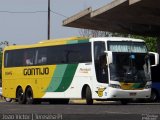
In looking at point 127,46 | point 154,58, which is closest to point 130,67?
point 127,46

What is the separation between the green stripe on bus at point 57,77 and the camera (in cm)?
3158

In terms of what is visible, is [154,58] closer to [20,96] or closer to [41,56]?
[41,56]

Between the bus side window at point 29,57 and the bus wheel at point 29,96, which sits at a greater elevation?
the bus side window at point 29,57

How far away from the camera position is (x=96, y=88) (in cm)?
2964

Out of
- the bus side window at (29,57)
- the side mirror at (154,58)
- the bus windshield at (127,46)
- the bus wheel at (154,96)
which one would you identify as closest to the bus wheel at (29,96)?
the bus side window at (29,57)

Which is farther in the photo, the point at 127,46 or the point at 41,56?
the point at 41,56

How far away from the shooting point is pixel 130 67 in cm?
2969

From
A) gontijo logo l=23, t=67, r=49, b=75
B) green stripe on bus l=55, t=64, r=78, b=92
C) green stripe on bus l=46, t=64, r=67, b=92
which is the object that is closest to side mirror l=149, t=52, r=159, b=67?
green stripe on bus l=55, t=64, r=78, b=92

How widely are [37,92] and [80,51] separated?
4.20 meters

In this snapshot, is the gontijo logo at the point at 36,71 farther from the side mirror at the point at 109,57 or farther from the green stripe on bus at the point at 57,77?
the side mirror at the point at 109,57

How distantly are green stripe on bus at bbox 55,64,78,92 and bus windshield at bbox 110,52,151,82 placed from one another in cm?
229

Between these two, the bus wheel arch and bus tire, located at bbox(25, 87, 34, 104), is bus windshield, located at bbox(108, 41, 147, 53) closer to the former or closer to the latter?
the bus wheel arch

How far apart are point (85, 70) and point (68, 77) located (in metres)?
1.44

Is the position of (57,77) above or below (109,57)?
below
